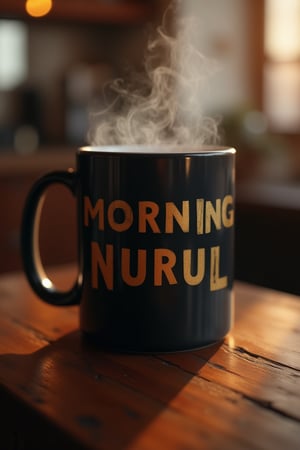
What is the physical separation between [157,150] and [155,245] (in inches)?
6.0

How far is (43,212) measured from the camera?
2641 mm

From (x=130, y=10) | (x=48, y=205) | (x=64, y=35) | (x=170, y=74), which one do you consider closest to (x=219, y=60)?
(x=130, y=10)

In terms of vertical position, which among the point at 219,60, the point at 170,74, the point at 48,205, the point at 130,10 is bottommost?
the point at 48,205

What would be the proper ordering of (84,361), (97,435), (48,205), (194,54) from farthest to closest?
(48,205), (194,54), (84,361), (97,435)

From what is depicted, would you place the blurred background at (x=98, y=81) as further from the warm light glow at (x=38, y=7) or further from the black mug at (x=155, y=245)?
the black mug at (x=155, y=245)

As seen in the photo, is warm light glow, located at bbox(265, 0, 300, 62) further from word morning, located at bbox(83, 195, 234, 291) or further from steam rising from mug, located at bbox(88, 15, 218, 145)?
word morning, located at bbox(83, 195, 234, 291)

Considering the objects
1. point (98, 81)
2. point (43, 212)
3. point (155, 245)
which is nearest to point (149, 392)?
point (155, 245)

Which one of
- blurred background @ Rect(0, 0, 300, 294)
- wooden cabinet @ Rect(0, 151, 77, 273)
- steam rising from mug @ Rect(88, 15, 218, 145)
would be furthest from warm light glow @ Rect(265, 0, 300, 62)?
steam rising from mug @ Rect(88, 15, 218, 145)

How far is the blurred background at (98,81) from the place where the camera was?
8.79ft

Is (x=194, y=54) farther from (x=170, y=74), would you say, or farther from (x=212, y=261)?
(x=212, y=261)

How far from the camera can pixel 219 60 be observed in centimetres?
329

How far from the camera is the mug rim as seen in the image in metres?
0.62

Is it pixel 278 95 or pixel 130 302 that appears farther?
pixel 278 95

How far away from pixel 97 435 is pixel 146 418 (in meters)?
0.04
